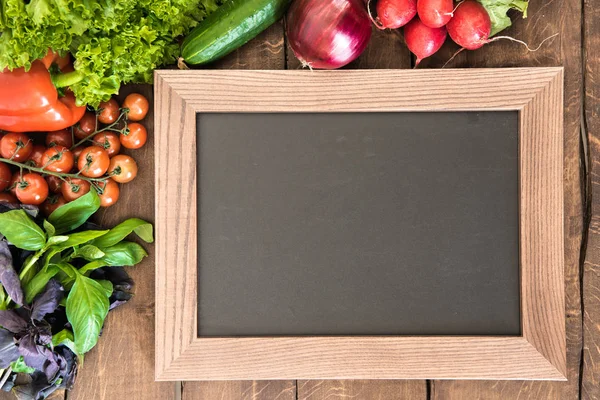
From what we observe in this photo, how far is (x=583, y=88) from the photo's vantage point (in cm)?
Answer: 101

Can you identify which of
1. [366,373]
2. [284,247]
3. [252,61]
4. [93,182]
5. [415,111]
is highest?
[252,61]

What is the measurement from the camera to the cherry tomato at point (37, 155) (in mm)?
963

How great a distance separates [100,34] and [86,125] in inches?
7.8

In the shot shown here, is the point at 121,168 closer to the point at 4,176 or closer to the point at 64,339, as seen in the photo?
the point at 4,176

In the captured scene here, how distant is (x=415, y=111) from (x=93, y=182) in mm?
591

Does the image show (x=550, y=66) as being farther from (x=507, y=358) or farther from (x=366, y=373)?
(x=366, y=373)

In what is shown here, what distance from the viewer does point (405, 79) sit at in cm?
92

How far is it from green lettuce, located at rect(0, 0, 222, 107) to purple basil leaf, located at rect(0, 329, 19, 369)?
1.36 ft

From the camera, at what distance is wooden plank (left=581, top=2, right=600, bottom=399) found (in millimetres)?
1008

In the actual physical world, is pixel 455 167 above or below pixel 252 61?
below

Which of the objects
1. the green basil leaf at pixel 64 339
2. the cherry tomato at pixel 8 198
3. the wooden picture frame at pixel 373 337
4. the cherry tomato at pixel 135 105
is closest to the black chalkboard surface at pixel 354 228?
the wooden picture frame at pixel 373 337

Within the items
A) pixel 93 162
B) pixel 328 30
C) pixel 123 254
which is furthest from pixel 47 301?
pixel 328 30

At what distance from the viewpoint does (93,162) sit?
934 mm

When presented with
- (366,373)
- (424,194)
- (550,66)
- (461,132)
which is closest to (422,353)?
(366,373)
